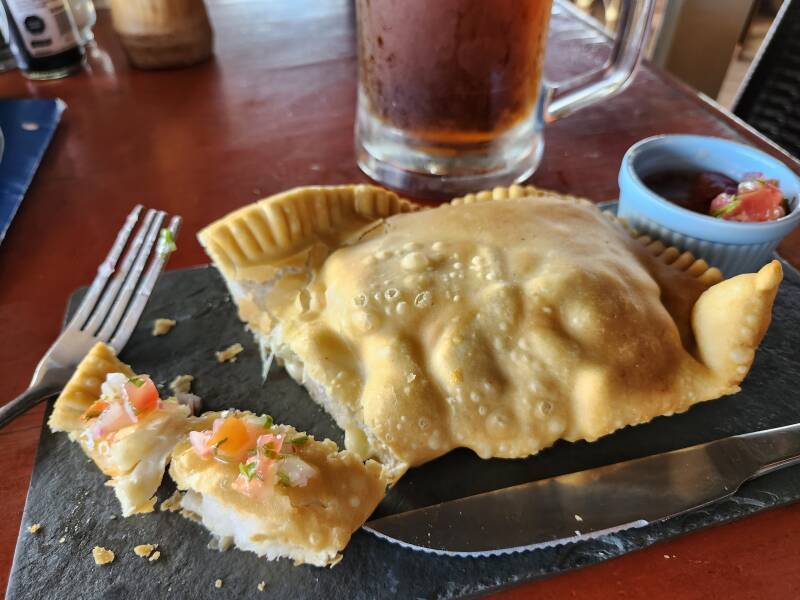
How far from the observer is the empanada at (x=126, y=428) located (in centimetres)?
83

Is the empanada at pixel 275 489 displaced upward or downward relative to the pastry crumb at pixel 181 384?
upward

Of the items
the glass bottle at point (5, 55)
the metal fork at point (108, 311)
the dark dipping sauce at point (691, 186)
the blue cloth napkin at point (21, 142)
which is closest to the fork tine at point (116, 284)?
the metal fork at point (108, 311)

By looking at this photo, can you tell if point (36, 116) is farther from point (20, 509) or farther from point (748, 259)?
point (748, 259)

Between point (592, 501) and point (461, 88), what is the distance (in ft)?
2.69

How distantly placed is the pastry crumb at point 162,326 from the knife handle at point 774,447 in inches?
36.8

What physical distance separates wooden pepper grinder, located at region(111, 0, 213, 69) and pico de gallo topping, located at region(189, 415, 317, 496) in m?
1.46

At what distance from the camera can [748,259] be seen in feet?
3.55

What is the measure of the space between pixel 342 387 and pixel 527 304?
29 cm

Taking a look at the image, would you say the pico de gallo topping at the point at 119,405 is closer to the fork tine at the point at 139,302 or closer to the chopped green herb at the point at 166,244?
the fork tine at the point at 139,302

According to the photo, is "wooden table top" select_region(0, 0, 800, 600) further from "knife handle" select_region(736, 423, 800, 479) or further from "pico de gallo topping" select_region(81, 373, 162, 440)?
"pico de gallo topping" select_region(81, 373, 162, 440)

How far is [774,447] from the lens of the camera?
2.83 ft

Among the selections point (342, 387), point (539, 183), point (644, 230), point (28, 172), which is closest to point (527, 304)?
point (342, 387)

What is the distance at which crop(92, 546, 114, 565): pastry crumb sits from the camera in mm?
778

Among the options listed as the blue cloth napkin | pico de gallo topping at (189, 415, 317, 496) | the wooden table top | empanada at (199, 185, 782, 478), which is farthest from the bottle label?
pico de gallo topping at (189, 415, 317, 496)
